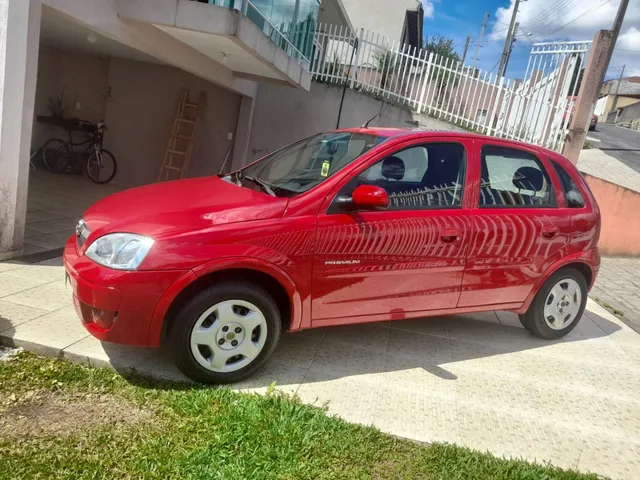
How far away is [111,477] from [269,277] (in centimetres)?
146

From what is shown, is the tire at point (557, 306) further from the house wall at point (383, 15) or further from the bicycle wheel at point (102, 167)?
the house wall at point (383, 15)

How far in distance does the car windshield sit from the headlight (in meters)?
0.97

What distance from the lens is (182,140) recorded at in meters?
11.5

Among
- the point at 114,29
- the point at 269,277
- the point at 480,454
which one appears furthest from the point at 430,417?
the point at 114,29

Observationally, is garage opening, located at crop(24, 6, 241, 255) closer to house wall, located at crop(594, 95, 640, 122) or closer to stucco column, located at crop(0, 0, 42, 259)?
stucco column, located at crop(0, 0, 42, 259)

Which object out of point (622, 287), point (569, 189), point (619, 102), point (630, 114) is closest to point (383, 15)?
point (622, 287)

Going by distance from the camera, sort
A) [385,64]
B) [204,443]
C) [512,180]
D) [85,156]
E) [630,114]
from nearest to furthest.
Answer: [204,443], [512,180], [85,156], [385,64], [630,114]

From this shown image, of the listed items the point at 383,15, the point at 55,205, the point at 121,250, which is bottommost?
the point at 55,205

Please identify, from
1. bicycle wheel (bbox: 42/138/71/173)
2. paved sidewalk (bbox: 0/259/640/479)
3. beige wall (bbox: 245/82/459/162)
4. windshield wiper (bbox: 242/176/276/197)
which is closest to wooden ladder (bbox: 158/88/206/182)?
beige wall (bbox: 245/82/459/162)

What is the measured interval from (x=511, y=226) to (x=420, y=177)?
36.0 inches

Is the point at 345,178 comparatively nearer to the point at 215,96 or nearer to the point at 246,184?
the point at 246,184

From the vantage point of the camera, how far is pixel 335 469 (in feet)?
8.53

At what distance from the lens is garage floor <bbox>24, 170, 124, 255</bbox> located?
19.6 ft

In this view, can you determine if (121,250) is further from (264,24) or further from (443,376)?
(264,24)
